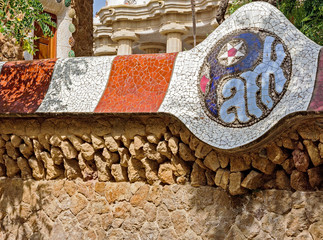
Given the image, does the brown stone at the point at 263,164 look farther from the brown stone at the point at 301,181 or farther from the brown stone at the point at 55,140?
the brown stone at the point at 55,140

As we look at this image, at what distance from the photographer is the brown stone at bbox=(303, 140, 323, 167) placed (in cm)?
334

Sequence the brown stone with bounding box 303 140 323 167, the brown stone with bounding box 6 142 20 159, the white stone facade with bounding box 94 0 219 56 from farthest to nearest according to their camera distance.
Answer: the white stone facade with bounding box 94 0 219 56 < the brown stone with bounding box 6 142 20 159 < the brown stone with bounding box 303 140 323 167

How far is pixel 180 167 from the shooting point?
4.01m

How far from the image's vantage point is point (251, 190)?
12.0ft

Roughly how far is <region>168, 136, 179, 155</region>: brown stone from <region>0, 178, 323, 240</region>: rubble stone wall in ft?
0.96

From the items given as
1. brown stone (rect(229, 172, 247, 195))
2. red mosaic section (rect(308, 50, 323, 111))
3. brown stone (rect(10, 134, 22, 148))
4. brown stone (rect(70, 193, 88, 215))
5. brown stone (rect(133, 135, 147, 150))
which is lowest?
brown stone (rect(70, 193, 88, 215))

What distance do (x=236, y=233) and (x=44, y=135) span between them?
6.77ft

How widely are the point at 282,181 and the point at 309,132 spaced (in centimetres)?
44

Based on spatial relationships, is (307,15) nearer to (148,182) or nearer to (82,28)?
(82,28)

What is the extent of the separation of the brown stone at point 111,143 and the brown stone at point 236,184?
1.13m

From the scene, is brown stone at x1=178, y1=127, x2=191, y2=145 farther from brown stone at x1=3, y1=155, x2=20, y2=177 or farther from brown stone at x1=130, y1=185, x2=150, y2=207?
brown stone at x1=3, y1=155, x2=20, y2=177

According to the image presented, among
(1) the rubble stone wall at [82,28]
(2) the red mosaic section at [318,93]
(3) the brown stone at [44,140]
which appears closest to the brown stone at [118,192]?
(3) the brown stone at [44,140]

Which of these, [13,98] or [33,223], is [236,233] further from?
[13,98]

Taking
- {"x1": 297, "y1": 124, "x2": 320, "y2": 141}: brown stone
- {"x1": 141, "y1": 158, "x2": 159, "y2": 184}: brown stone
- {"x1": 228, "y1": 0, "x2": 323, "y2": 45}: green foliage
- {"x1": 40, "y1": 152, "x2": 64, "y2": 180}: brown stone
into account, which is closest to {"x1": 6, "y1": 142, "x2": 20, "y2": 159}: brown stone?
{"x1": 40, "y1": 152, "x2": 64, "y2": 180}: brown stone
